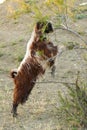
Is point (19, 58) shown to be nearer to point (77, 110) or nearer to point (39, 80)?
point (39, 80)

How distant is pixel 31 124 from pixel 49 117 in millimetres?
376

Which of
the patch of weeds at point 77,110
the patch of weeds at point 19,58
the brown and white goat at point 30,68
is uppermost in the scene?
the brown and white goat at point 30,68

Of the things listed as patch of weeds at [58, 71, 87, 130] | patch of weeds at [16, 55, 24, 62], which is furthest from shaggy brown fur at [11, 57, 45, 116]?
patch of weeds at [16, 55, 24, 62]

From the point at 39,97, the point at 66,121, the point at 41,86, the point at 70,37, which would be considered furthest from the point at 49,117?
the point at 70,37

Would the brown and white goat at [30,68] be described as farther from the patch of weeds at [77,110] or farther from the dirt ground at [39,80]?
the patch of weeds at [77,110]

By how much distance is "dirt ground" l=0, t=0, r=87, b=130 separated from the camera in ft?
24.8

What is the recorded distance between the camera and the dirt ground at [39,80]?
24.8ft

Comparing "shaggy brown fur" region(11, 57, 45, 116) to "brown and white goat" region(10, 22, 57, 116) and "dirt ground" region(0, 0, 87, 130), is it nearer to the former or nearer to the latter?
"brown and white goat" region(10, 22, 57, 116)

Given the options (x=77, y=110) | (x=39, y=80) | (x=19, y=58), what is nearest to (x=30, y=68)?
(x=77, y=110)

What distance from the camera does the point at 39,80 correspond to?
30.9 ft

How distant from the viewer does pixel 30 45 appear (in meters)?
7.43

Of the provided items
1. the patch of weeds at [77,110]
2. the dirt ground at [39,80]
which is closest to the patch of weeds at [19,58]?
the dirt ground at [39,80]

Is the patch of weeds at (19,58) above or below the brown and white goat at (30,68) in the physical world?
below

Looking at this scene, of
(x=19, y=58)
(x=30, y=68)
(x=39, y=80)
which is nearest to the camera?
(x=30, y=68)
